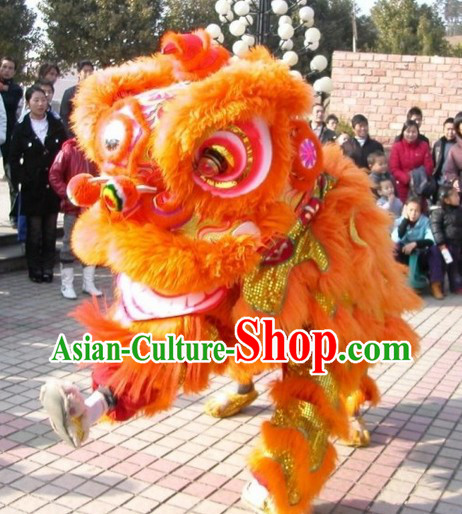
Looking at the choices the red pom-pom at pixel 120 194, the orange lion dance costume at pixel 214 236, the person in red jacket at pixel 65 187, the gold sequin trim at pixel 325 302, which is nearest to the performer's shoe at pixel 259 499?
the orange lion dance costume at pixel 214 236

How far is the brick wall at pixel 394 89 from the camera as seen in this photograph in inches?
543

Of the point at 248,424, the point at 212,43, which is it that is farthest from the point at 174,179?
the point at 248,424

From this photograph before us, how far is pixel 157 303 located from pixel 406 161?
665 cm

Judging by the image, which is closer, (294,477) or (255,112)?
(255,112)

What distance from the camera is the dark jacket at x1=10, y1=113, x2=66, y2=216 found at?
668cm

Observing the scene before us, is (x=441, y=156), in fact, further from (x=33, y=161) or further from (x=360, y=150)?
(x=33, y=161)

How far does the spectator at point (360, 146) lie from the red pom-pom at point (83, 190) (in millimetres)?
5870

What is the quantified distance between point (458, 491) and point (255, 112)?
6.52ft

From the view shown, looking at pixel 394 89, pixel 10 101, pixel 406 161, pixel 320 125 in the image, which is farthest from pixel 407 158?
pixel 394 89

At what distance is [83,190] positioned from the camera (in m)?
2.73

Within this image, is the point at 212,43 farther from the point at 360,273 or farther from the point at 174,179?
the point at 360,273

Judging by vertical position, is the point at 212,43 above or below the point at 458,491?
A: above

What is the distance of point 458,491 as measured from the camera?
132 inches

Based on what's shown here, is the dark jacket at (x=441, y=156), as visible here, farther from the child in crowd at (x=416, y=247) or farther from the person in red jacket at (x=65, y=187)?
the person in red jacket at (x=65, y=187)
